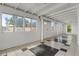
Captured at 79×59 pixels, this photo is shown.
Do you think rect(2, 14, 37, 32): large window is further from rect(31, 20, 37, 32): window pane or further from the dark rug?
the dark rug

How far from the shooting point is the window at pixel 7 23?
4.28m

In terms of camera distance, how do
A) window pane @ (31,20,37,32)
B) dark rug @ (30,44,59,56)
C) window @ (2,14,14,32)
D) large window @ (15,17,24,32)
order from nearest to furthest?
dark rug @ (30,44,59,56)
window @ (2,14,14,32)
large window @ (15,17,24,32)
window pane @ (31,20,37,32)

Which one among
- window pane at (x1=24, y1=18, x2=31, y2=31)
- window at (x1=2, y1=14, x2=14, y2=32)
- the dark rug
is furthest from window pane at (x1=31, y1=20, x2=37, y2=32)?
the dark rug

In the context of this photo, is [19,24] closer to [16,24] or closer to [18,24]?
[18,24]

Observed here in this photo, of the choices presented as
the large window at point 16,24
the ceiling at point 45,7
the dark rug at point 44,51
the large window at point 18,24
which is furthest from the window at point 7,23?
the dark rug at point 44,51

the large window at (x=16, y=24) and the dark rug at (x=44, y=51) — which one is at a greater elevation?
the large window at (x=16, y=24)

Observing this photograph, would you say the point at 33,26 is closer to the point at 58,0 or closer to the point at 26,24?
the point at 26,24

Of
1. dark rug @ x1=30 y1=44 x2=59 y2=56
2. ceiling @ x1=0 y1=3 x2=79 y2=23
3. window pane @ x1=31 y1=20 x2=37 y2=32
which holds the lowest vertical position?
dark rug @ x1=30 y1=44 x2=59 y2=56

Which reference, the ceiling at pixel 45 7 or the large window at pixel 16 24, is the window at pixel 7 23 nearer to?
the large window at pixel 16 24

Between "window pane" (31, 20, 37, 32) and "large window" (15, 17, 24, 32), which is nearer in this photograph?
"large window" (15, 17, 24, 32)

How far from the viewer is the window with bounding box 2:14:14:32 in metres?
4.28

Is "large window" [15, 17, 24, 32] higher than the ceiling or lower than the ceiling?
lower

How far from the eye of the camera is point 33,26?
21.7 ft

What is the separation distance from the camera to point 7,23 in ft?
14.8
